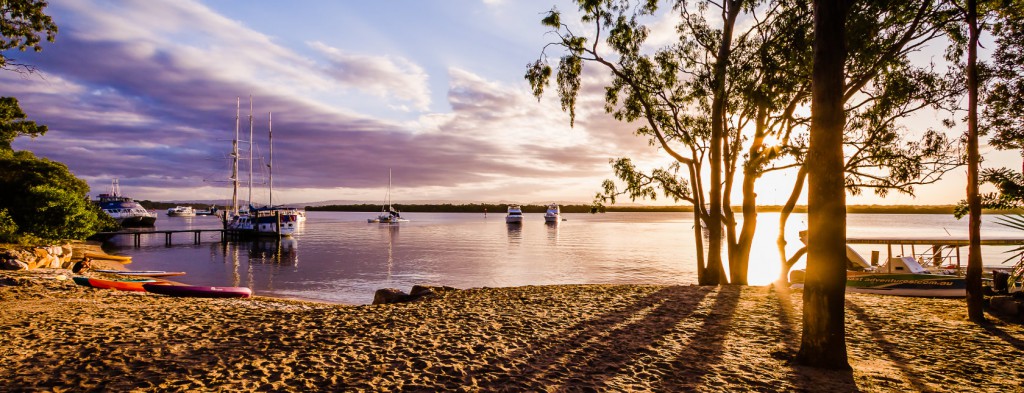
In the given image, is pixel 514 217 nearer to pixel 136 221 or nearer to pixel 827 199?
pixel 136 221

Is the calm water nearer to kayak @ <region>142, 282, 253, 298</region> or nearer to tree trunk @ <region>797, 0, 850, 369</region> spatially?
kayak @ <region>142, 282, 253, 298</region>

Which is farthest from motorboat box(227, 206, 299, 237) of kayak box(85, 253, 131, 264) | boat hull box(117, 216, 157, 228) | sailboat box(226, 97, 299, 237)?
boat hull box(117, 216, 157, 228)

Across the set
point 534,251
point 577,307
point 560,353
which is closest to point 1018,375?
point 560,353

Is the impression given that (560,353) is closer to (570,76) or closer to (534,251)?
(570,76)

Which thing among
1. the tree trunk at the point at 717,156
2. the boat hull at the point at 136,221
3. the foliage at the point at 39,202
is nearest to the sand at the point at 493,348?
the tree trunk at the point at 717,156

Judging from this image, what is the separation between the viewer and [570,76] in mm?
18375

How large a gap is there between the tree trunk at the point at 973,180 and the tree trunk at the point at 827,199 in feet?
20.1

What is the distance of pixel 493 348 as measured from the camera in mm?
8664

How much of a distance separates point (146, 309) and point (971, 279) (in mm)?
19983

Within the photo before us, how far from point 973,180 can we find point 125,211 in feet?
469

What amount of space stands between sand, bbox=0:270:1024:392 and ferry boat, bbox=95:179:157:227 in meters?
116

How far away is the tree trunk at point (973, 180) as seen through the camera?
10.6 meters

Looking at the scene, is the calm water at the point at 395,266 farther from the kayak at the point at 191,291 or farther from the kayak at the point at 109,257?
the kayak at the point at 191,291

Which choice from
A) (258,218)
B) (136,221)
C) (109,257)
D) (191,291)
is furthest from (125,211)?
(191,291)
